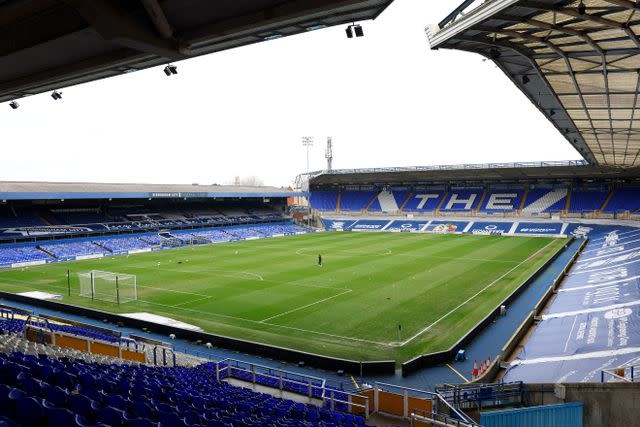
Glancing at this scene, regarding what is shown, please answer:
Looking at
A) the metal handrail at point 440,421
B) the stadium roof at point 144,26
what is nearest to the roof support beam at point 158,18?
the stadium roof at point 144,26

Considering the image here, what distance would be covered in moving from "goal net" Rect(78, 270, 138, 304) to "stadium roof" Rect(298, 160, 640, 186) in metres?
47.0

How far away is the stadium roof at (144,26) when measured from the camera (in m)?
6.52

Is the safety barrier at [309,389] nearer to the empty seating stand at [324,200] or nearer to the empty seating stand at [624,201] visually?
the empty seating stand at [624,201]

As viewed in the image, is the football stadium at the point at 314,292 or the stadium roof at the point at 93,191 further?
the stadium roof at the point at 93,191

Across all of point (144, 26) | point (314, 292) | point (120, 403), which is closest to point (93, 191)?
point (314, 292)

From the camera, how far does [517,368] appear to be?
15.2m

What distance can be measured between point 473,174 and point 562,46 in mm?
56376

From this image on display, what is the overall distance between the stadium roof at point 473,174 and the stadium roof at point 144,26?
5111cm

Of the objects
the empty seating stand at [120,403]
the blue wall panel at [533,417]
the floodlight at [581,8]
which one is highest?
the floodlight at [581,8]

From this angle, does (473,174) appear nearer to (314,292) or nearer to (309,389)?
(314,292)

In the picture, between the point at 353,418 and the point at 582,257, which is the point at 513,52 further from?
the point at 582,257

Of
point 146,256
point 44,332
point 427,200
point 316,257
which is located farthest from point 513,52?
point 427,200

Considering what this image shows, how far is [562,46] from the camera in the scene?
1016 cm

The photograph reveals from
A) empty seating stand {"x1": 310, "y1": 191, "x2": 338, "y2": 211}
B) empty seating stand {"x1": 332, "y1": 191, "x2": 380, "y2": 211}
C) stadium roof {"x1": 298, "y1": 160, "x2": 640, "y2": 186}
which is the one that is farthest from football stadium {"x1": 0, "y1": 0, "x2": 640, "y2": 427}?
empty seating stand {"x1": 310, "y1": 191, "x2": 338, "y2": 211}
